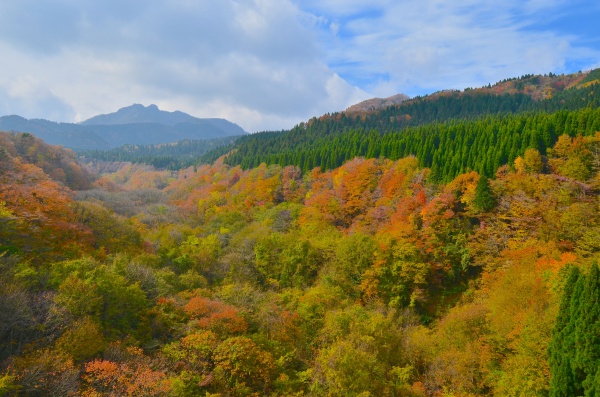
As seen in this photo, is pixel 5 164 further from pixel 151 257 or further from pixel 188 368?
pixel 188 368

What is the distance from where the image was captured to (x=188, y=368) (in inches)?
724

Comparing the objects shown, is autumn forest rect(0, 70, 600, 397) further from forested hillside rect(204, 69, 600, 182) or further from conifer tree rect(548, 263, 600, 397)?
forested hillside rect(204, 69, 600, 182)

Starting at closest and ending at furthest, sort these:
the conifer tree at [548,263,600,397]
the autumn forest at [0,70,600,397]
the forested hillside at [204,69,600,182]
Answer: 1. the conifer tree at [548,263,600,397]
2. the autumn forest at [0,70,600,397]
3. the forested hillside at [204,69,600,182]

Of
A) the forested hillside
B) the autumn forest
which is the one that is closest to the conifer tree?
the autumn forest

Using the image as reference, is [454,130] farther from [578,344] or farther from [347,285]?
[578,344]

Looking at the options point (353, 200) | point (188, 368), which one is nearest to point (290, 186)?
point (353, 200)

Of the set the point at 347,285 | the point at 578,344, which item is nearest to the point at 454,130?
the point at 347,285

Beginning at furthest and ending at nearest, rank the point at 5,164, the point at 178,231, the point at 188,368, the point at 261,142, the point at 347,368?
the point at 261,142 < the point at 178,231 < the point at 5,164 < the point at 188,368 < the point at 347,368

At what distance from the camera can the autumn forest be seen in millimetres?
16641

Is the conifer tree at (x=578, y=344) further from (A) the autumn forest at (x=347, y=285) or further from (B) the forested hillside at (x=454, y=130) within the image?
(B) the forested hillside at (x=454, y=130)

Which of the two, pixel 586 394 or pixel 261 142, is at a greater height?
pixel 261 142

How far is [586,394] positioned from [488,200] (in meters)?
24.9

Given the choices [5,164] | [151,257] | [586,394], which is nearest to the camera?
[586,394]

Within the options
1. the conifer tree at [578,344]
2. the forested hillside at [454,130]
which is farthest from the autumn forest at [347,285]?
the forested hillside at [454,130]
